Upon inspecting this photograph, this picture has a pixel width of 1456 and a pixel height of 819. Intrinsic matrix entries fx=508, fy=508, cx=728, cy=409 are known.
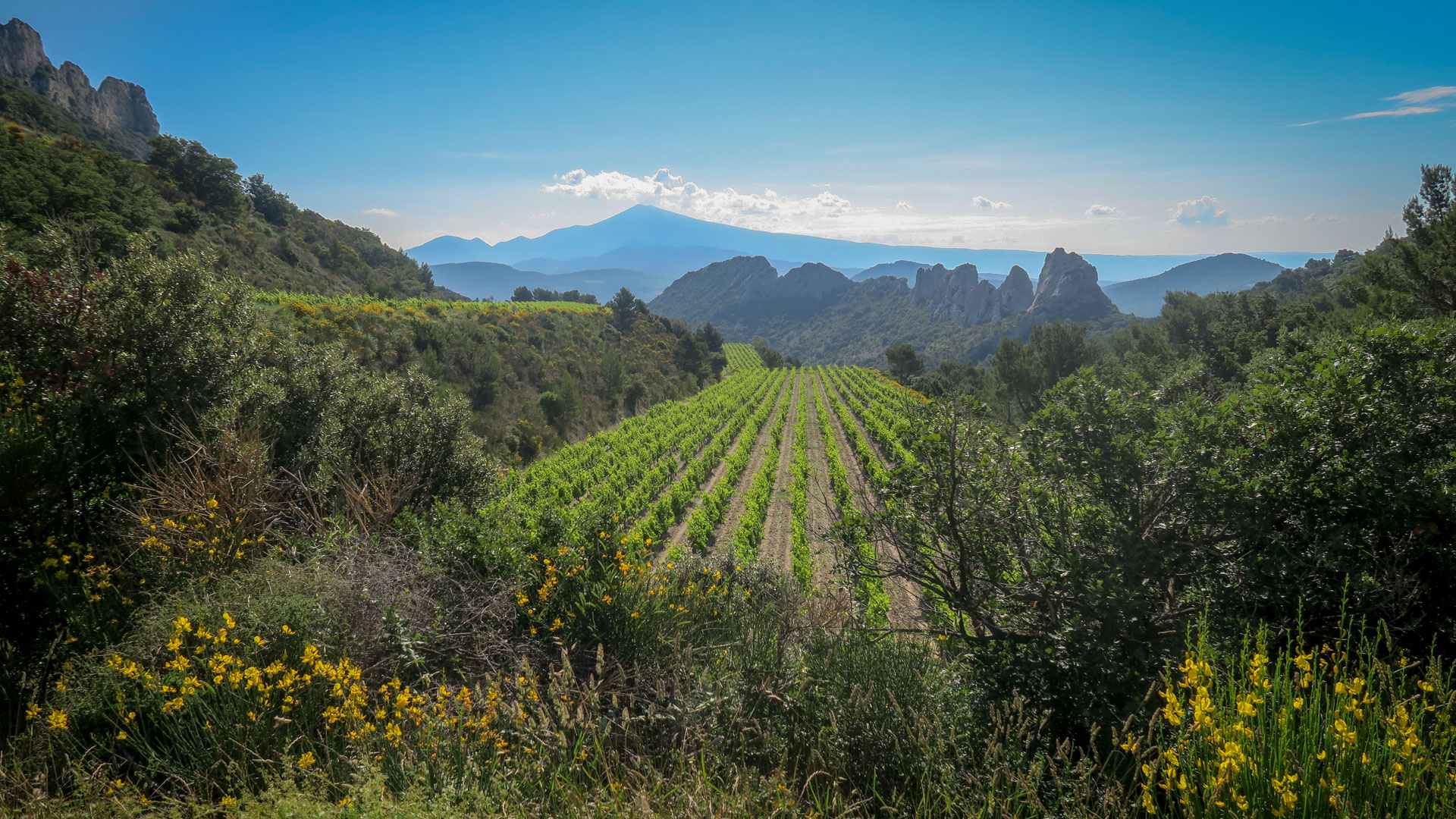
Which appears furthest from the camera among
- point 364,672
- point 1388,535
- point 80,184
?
point 80,184

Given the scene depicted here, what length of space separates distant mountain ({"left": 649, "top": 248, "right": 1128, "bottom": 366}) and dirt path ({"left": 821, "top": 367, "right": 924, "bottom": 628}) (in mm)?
70271

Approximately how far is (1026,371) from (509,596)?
4101cm

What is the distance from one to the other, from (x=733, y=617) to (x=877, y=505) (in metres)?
2.12

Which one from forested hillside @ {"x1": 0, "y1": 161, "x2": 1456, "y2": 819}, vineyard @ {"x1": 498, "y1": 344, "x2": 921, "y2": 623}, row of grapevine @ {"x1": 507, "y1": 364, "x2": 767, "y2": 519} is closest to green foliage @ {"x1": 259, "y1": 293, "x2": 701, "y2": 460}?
row of grapevine @ {"x1": 507, "y1": 364, "x2": 767, "y2": 519}

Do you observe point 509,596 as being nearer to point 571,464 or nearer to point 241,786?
point 241,786

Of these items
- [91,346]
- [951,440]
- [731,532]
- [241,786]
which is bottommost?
[731,532]

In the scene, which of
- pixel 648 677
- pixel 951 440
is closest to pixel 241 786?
pixel 648 677

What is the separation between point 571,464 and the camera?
72.6 ft

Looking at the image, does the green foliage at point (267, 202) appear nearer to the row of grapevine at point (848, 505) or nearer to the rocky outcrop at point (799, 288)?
the row of grapevine at point (848, 505)

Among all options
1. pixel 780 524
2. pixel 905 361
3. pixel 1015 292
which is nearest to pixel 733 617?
pixel 780 524

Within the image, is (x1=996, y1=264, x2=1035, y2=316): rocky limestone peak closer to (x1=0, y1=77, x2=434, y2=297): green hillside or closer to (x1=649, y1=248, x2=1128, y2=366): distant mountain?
(x1=649, y1=248, x2=1128, y2=366): distant mountain

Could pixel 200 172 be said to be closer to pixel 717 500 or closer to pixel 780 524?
pixel 717 500

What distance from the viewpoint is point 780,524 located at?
1769 centimetres

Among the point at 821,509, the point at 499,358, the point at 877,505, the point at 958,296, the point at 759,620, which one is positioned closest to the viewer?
the point at 759,620
